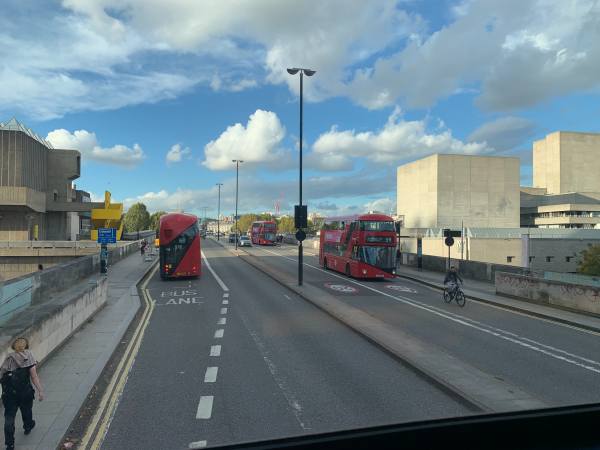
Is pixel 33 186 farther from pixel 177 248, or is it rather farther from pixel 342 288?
pixel 342 288

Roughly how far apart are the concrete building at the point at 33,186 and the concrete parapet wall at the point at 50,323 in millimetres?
50593

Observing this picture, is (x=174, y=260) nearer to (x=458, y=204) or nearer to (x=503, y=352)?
(x=503, y=352)

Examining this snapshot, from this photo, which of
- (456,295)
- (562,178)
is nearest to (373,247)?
(456,295)

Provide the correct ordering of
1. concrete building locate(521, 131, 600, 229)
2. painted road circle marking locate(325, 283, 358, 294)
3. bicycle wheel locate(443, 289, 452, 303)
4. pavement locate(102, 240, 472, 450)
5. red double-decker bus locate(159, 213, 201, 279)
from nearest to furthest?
pavement locate(102, 240, 472, 450), bicycle wheel locate(443, 289, 452, 303), painted road circle marking locate(325, 283, 358, 294), red double-decker bus locate(159, 213, 201, 279), concrete building locate(521, 131, 600, 229)

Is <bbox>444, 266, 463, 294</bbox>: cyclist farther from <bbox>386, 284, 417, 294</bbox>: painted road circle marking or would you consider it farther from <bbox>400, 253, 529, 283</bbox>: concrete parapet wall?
<bbox>400, 253, 529, 283</bbox>: concrete parapet wall

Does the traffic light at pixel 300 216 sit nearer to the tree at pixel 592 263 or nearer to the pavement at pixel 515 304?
the pavement at pixel 515 304

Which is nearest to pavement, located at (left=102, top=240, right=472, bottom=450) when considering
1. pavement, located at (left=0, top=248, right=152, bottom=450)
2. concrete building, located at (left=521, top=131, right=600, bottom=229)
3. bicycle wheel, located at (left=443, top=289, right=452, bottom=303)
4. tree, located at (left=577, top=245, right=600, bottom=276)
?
pavement, located at (left=0, top=248, right=152, bottom=450)

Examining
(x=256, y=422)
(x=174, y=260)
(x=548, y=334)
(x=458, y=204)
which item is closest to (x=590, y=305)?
(x=548, y=334)

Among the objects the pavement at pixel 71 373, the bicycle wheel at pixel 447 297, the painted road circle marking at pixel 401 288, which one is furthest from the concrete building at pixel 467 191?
the pavement at pixel 71 373

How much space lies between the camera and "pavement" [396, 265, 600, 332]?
49.3 feet

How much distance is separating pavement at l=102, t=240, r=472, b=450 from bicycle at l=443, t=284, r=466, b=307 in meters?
6.05

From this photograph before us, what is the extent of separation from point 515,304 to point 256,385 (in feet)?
44.9

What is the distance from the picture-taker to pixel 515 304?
18500mm

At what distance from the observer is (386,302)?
19.2 meters
